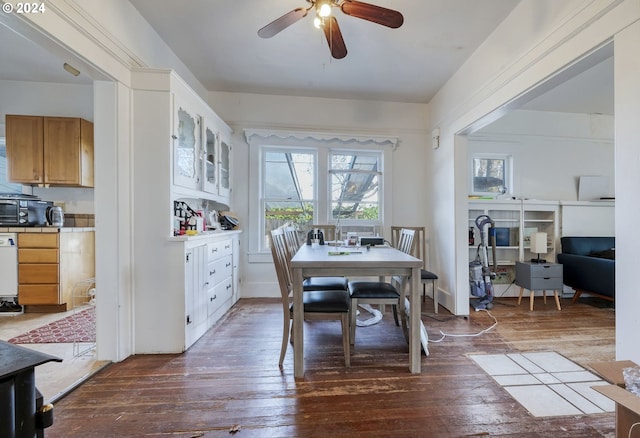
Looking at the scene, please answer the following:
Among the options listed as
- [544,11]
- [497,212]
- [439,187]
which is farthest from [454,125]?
[497,212]

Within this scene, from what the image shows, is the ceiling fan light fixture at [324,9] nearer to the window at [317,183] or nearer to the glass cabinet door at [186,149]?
the glass cabinet door at [186,149]

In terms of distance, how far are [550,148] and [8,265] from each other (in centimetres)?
705

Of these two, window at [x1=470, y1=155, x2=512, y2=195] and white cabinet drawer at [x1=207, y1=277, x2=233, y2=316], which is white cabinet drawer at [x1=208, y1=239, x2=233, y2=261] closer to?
white cabinet drawer at [x1=207, y1=277, x2=233, y2=316]

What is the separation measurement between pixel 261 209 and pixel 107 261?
77.0 inches

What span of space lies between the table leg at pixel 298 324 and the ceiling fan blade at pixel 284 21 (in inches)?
66.6

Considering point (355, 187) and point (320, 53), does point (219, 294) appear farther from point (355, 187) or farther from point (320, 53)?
point (320, 53)

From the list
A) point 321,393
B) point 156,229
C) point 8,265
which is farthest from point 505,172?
point 8,265

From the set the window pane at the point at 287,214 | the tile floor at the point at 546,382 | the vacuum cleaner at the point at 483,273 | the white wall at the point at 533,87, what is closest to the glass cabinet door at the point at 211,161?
the window pane at the point at 287,214

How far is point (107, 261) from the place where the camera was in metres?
2.04

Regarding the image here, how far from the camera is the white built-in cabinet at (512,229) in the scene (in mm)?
3674

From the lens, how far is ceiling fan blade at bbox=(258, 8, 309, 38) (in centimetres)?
179

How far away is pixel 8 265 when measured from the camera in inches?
117

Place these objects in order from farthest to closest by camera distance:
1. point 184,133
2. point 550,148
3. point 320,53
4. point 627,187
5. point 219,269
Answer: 1. point 550,148
2. point 219,269
3. point 320,53
4. point 184,133
5. point 627,187

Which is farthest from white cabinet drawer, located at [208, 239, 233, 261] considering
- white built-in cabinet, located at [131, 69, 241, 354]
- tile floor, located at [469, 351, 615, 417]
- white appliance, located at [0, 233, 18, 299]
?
tile floor, located at [469, 351, 615, 417]
